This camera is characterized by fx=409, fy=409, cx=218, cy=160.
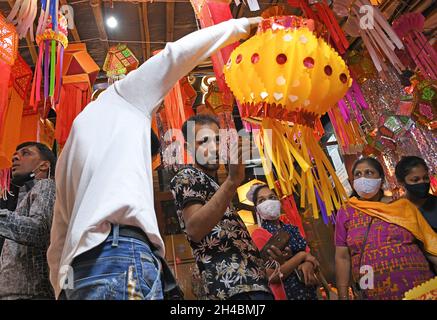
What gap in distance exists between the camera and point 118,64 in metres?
3.47

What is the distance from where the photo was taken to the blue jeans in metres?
0.93

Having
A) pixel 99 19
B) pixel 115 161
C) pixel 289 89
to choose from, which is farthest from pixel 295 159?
pixel 99 19

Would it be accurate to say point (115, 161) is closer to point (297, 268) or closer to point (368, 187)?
point (297, 268)

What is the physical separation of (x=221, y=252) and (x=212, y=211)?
7.2 inches

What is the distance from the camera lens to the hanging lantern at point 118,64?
11.3ft

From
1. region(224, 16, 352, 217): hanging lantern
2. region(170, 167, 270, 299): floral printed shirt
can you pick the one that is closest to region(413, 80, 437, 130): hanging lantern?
region(224, 16, 352, 217): hanging lantern

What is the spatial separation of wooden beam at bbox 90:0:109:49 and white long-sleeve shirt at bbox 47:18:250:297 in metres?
2.44

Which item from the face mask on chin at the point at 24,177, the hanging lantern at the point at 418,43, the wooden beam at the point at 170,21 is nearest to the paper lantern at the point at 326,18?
the hanging lantern at the point at 418,43

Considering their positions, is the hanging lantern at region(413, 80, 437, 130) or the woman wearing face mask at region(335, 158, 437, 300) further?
the hanging lantern at region(413, 80, 437, 130)

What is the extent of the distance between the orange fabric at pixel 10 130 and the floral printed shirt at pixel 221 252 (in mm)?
1385

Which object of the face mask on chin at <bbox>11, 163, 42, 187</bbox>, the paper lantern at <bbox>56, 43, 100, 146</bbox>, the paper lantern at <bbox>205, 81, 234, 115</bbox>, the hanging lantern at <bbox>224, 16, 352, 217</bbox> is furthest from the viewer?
the paper lantern at <bbox>205, 81, 234, 115</bbox>

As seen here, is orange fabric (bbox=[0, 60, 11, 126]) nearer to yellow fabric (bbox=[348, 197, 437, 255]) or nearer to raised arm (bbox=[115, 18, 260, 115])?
raised arm (bbox=[115, 18, 260, 115])

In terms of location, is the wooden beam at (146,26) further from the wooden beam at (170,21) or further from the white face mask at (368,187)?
the white face mask at (368,187)
